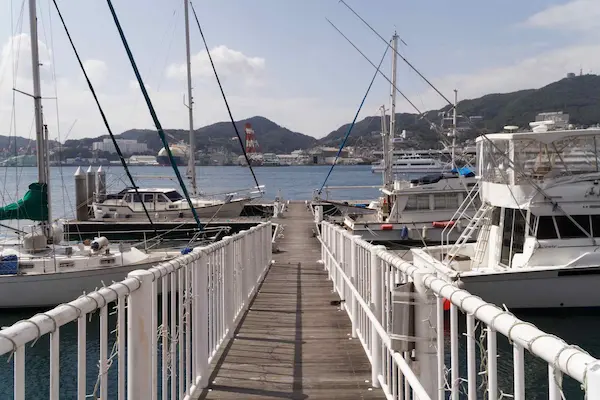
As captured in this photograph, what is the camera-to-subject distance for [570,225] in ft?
45.2

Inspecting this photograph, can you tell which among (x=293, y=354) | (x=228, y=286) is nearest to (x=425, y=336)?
(x=293, y=354)

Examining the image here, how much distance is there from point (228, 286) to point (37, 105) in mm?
11920

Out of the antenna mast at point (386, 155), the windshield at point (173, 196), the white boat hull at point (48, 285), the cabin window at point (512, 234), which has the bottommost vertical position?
the white boat hull at point (48, 285)

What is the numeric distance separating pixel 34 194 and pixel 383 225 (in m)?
13.3

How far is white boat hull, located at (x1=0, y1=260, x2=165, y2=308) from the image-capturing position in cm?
1441

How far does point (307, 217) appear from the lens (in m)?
31.1

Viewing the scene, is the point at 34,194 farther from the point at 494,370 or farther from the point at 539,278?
the point at 494,370

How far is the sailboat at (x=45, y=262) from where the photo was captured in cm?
1444

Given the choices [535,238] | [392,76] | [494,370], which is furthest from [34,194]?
[392,76]

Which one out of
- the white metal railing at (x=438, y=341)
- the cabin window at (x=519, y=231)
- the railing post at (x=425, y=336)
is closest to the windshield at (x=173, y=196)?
the cabin window at (x=519, y=231)

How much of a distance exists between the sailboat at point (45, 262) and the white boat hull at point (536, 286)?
8323 millimetres

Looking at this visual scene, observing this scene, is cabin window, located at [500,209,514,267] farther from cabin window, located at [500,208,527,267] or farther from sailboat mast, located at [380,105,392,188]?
sailboat mast, located at [380,105,392,188]

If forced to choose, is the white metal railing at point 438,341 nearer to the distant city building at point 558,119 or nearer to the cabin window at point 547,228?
the cabin window at point 547,228

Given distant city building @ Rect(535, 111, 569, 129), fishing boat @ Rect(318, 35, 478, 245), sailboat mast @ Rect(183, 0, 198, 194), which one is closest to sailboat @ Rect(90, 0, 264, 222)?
sailboat mast @ Rect(183, 0, 198, 194)
